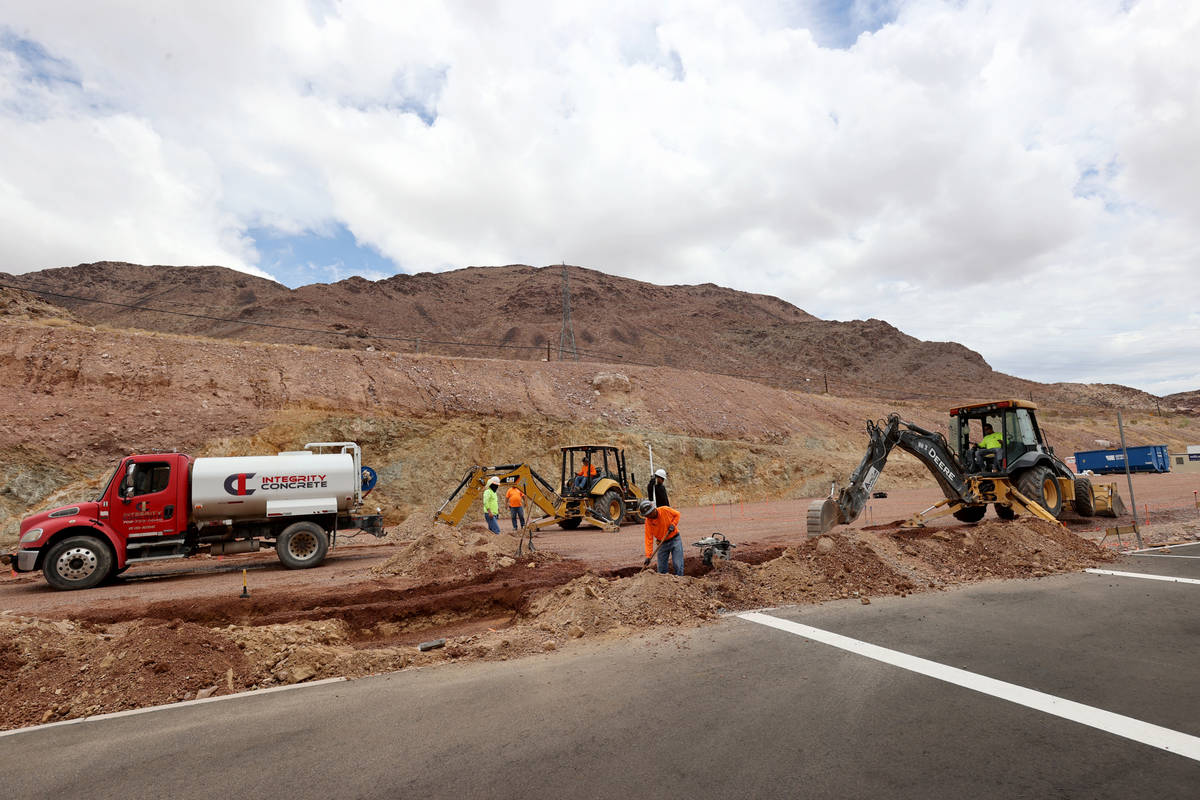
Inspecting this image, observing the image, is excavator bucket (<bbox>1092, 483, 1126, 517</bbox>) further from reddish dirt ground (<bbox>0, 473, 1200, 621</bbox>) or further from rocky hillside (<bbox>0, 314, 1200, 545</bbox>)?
rocky hillside (<bbox>0, 314, 1200, 545</bbox>)

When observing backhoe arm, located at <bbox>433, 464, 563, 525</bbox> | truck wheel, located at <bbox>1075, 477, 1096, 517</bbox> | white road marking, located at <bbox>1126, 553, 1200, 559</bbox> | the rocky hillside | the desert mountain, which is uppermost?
the desert mountain

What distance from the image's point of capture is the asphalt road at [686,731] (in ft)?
12.5

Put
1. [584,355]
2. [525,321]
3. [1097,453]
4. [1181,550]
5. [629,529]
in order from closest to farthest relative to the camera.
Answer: [1181,550], [629,529], [1097,453], [584,355], [525,321]

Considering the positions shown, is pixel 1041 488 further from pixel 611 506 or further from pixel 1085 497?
pixel 611 506

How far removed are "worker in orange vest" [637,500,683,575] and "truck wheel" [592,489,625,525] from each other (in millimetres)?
9780

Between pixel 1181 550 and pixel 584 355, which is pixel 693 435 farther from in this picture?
pixel 584 355

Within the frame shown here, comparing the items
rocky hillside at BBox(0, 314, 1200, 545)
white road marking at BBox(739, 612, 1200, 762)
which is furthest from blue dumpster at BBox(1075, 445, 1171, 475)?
white road marking at BBox(739, 612, 1200, 762)

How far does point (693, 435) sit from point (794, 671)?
2569cm

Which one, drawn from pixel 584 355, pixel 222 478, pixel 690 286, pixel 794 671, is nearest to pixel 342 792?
pixel 794 671

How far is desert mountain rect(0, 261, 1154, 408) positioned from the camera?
243ft

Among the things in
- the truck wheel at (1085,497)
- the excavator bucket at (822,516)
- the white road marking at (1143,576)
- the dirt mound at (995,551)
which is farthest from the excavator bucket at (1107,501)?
the excavator bucket at (822,516)

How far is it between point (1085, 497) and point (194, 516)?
2103 centimetres

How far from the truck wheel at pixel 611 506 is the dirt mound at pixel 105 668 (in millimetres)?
12809

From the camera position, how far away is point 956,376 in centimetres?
7888
